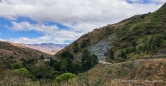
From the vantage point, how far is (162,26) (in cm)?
8725

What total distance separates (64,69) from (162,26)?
172ft

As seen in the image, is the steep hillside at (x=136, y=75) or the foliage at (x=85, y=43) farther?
the foliage at (x=85, y=43)

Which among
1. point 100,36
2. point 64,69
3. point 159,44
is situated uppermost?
point 100,36

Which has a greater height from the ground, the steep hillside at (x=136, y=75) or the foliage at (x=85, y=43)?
the foliage at (x=85, y=43)

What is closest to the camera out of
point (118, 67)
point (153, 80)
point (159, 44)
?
point (153, 80)

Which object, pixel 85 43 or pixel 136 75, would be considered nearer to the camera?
pixel 136 75

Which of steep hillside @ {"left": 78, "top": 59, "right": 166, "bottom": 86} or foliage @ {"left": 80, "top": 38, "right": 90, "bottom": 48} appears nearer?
steep hillside @ {"left": 78, "top": 59, "right": 166, "bottom": 86}

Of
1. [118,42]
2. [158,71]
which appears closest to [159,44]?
[158,71]

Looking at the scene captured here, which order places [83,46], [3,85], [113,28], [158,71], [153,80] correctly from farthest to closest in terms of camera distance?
[113,28] < [83,46] < [158,71] < [153,80] < [3,85]

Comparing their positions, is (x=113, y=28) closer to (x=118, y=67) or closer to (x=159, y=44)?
(x=159, y=44)

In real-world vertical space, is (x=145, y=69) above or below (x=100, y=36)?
below

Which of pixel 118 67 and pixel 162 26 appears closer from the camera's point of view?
pixel 118 67

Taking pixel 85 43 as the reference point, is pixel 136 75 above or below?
below

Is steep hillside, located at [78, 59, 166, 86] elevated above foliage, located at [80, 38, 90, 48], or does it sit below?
below
